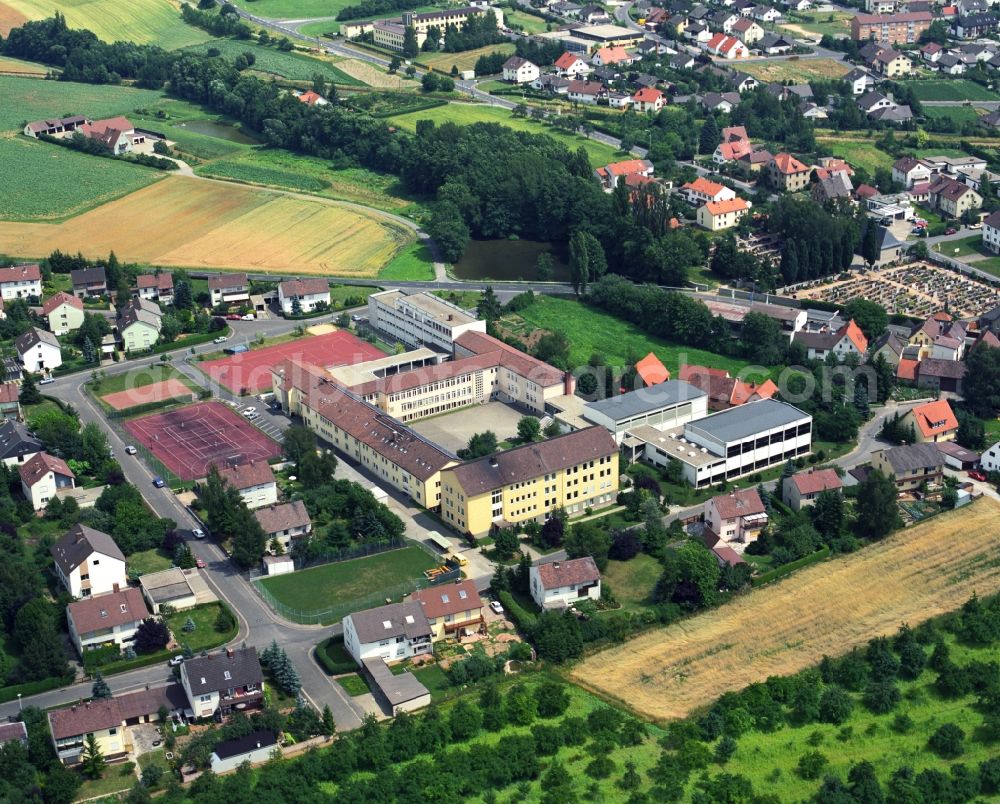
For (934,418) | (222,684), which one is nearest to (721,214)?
(934,418)

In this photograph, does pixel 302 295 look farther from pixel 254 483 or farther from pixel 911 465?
pixel 911 465

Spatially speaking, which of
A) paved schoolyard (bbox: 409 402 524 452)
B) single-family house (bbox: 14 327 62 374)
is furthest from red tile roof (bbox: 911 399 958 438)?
single-family house (bbox: 14 327 62 374)

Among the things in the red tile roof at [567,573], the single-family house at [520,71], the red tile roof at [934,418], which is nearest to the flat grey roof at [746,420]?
the red tile roof at [934,418]

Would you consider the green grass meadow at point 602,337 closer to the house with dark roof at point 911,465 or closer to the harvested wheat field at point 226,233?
the harvested wheat field at point 226,233

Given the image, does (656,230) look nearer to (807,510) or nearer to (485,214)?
(485,214)

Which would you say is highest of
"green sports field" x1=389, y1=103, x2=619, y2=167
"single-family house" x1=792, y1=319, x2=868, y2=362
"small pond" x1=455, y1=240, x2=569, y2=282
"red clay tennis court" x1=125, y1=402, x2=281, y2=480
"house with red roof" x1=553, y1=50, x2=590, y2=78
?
"house with red roof" x1=553, y1=50, x2=590, y2=78

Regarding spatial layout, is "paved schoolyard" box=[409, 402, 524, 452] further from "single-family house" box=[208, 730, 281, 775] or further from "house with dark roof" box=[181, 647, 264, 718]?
"single-family house" box=[208, 730, 281, 775]
